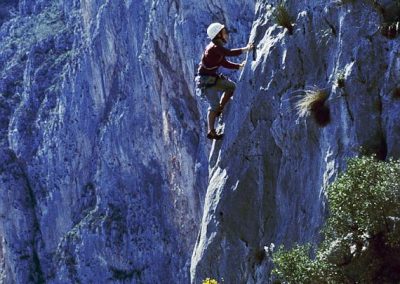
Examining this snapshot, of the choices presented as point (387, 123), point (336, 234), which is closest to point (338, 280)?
point (336, 234)

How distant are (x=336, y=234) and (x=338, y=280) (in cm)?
62

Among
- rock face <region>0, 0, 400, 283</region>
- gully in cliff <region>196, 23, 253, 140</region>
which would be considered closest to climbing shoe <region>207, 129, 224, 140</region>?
gully in cliff <region>196, 23, 253, 140</region>

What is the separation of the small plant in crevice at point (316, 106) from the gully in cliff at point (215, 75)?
9.16 ft

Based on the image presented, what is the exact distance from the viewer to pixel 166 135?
211 feet

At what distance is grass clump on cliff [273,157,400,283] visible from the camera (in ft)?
37.4

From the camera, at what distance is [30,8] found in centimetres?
10244

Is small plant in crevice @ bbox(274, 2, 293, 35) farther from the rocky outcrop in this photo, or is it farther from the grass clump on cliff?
the grass clump on cliff

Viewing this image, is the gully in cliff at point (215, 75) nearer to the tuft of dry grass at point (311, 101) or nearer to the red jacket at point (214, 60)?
the red jacket at point (214, 60)

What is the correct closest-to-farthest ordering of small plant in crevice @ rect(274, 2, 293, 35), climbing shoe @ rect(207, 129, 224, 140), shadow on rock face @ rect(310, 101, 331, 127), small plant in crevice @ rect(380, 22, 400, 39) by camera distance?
small plant in crevice @ rect(380, 22, 400, 39)
shadow on rock face @ rect(310, 101, 331, 127)
small plant in crevice @ rect(274, 2, 293, 35)
climbing shoe @ rect(207, 129, 224, 140)

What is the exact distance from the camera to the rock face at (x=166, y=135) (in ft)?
47.6

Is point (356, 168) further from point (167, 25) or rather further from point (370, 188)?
point (167, 25)

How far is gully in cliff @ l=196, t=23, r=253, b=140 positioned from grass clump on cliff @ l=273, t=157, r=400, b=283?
624 cm

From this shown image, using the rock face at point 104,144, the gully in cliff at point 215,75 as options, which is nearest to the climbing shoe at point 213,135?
the gully in cliff at point 215,75

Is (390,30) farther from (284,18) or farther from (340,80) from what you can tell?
(284,18)
